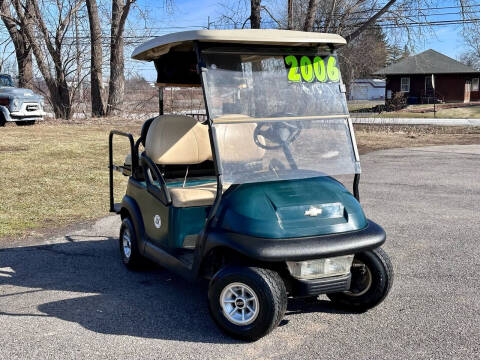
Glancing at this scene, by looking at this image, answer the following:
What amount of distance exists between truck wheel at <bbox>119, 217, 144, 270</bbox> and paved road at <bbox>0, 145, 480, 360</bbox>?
0.11m

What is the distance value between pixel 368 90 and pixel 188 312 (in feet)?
230

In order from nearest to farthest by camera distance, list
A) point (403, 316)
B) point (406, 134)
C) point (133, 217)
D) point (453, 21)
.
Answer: point (403, 316) < point (133, 217) < point (406, 134) < point (453, 21)

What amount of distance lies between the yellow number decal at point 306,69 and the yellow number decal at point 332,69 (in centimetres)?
12

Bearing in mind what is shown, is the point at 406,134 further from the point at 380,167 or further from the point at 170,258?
the point at 170,258

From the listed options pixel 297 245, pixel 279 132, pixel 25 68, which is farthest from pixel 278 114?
pixel 25 68

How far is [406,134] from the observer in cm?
1825

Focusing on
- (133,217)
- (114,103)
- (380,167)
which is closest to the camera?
(133,217)

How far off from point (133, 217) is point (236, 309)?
1629 millimetres

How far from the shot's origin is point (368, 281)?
3.76m

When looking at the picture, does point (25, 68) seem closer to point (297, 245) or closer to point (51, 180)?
point (51, 180)

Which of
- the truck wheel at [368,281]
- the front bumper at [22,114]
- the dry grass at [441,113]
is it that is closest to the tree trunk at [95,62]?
the front bumper at [22,114]

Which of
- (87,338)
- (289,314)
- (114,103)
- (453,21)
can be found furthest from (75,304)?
(453,21)

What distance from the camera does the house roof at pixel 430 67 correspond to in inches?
1563

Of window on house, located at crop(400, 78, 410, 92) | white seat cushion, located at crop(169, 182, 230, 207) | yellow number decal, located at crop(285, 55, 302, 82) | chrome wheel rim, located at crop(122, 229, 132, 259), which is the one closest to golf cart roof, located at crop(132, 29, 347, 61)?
yellow number decal, located at crop(285, 55, 302, 82)
